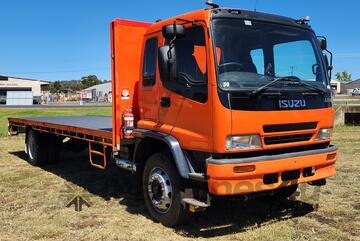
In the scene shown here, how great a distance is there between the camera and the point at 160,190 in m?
5.74

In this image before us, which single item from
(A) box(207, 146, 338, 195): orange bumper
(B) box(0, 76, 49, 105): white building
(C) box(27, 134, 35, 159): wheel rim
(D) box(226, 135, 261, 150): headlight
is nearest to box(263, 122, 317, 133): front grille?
(D) box(226, 135, 261, 150): headlight

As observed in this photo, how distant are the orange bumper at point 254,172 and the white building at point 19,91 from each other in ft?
222

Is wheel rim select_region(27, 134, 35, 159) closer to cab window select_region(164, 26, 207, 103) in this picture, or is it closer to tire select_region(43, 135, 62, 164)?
tire select_region(43, 135, 62, 164)

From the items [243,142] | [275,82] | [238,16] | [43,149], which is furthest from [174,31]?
[43,149]

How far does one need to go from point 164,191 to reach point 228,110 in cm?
152

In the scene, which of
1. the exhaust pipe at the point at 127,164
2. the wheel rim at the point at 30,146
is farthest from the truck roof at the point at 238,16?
the wheel rim at the point at 30,146

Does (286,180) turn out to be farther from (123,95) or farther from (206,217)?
(123,95)

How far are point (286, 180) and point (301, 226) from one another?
807 millimetres

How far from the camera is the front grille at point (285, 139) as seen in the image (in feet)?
16.5

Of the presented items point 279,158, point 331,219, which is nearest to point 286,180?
point 279,158

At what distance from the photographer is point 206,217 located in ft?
19.6

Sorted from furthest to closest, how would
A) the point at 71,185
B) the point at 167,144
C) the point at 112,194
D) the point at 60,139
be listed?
the point at 60,139 < the point at 71,185 < the point at 112,194 < the point at 167,144

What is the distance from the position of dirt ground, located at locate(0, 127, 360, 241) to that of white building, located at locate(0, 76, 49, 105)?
209ft

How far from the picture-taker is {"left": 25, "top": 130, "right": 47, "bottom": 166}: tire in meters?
10.4
